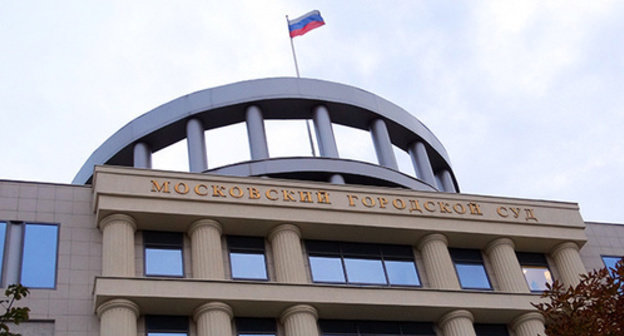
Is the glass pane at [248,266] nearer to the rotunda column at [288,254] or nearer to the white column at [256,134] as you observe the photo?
the rotunda column at [288,254]

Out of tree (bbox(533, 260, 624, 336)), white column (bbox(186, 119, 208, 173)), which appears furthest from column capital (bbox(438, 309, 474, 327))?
white column (bbox(186, 119, 208, 173))

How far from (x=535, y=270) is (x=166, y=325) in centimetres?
1739

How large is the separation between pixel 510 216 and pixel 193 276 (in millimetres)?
15350

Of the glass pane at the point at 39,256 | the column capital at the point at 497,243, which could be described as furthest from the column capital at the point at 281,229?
the column capital at the point at 497,243

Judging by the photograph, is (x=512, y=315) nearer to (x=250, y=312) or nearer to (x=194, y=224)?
(x=250, y=312)

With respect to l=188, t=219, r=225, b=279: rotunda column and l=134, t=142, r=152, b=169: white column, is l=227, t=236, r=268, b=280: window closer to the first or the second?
l=188, t=219, r=225, b=279: rotunda column

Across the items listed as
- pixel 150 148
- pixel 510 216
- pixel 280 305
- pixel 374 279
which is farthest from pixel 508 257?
pixel 150 148

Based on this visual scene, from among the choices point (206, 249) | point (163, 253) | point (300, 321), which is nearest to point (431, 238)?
point (300, 321)

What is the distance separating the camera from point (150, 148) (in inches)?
1863

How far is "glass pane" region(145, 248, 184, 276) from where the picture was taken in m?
32.6

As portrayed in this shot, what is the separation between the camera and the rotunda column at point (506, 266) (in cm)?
3688

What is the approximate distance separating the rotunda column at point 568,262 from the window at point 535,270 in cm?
58

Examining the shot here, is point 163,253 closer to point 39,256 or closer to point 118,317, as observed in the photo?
point 118,317

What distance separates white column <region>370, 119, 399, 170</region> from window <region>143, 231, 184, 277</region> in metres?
15.7
